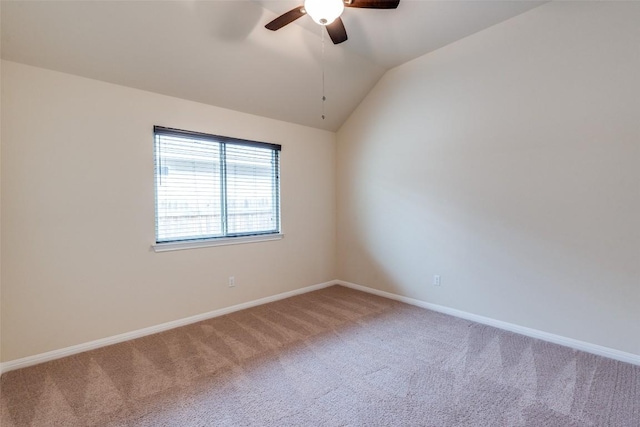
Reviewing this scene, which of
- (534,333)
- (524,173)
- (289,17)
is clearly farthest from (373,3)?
(534,333)

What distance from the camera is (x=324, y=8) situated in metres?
1.86

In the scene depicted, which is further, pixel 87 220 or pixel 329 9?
pixel 87 220

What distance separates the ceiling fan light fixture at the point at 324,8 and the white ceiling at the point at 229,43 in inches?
31.7

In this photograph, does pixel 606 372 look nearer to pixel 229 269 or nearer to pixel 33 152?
pixel 229 269

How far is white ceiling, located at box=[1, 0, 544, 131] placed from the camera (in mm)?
2176

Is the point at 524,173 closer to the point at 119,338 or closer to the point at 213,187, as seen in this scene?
the point at 213,187

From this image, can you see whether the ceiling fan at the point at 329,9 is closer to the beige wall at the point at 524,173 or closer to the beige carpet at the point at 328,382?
the beige wall at the point at 524,173

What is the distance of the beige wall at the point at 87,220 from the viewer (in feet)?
7.47

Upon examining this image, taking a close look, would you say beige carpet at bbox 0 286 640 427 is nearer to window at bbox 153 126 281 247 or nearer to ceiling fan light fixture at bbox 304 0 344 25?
window at bbox 153 126 281 247

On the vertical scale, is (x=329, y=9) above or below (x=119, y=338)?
above

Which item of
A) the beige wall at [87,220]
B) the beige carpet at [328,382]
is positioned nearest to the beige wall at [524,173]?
the beige carpet at [328,382]

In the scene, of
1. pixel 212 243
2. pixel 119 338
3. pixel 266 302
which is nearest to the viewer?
pixel 119 338

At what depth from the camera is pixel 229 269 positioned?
11.3 ft

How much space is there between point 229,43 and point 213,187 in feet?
4.74
